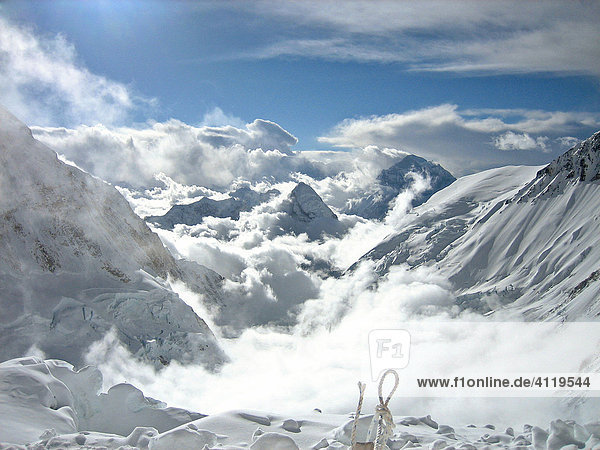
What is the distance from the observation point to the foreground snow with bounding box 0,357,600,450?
28.3 ft

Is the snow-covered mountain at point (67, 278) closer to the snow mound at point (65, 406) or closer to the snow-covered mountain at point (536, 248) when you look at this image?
the snow mound at point (65, 406)

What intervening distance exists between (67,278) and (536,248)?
103 m

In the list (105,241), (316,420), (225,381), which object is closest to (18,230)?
(105,241)

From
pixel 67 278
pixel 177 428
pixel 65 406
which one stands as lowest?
pixel 177 428

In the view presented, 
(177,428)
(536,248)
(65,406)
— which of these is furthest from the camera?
(536,248)

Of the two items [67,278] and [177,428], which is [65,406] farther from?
[67,278]

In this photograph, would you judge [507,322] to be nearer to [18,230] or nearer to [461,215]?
[18,230]

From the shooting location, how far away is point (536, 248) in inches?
4254

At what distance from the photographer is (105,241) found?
134 feet

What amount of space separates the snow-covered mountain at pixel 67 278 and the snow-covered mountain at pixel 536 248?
4856 cm

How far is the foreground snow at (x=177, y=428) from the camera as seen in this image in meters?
8.64

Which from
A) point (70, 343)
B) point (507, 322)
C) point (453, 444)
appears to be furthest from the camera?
point (507, 322)

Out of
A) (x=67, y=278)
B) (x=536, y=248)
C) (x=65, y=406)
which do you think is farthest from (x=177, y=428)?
(x=536, y=248)

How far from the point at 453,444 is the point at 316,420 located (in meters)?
3.49
